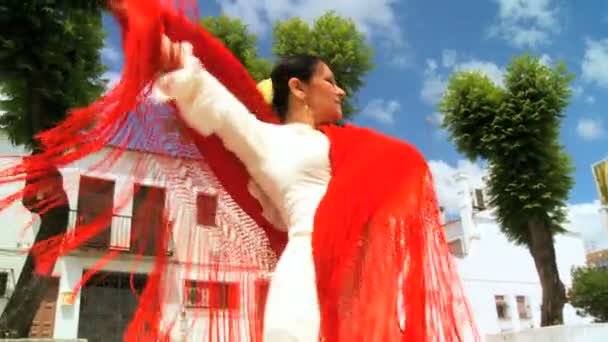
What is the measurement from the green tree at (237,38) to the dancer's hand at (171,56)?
8043mm

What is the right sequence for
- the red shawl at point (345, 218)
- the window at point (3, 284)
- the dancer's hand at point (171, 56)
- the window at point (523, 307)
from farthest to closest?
1. the window at point (523, 307)
2. the window at point (3, 284)
3. the dancer's hand at point (171, 56)
4. the red shawl at point (345, 218)

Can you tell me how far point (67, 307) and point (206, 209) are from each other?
10.5m

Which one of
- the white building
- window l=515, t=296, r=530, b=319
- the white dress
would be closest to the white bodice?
the white dress

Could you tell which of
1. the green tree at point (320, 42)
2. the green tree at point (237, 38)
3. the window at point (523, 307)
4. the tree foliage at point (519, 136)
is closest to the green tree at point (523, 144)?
the tree foliage at point (519, 136)

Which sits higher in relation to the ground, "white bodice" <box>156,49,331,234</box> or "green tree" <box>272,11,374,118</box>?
"green tree" <box>272,11,374,118</box>

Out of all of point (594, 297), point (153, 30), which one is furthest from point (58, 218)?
point (594, 297)

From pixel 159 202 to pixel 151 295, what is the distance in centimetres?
31

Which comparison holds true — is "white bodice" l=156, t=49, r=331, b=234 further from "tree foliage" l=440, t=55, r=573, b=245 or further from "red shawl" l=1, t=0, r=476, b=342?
"tree foliage" l=440, t=55, r=573, b=245

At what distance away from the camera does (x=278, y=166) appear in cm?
157

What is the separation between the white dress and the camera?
141 cm

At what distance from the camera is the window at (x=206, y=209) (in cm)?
186

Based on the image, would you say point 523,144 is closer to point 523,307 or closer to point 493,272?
point 493,272

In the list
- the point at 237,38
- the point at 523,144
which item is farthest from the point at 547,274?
the point at 237,38

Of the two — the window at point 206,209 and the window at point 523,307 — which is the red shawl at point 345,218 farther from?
the window at point 523,307
